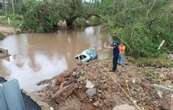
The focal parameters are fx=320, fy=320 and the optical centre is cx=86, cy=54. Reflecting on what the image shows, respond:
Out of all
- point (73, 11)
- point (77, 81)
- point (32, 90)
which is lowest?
point (32, 90)

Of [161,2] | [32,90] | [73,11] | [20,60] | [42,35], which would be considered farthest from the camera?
[73,11]

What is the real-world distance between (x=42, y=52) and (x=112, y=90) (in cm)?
1116

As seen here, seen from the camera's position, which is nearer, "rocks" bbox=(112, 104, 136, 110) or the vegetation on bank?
"rocks" bbox=(112, 104, 136, 110)

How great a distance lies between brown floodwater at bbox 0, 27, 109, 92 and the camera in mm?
15265

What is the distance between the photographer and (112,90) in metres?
9.85

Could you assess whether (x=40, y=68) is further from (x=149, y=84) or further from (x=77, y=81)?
(x=149, y=84)

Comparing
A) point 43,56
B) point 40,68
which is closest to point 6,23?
point 43,56

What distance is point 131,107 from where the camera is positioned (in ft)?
29.6

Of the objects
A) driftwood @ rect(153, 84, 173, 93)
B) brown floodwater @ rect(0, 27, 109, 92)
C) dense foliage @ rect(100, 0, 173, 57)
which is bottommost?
brown floodwater @ rect(0, 27, 109, 92)

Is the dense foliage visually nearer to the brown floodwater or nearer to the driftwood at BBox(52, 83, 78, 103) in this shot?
the brown floodwater

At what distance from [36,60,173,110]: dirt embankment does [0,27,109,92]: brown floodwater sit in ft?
9.46

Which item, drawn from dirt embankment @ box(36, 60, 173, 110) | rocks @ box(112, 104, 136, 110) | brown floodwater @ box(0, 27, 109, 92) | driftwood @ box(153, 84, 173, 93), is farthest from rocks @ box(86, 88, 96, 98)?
brown floodwater @ box(0, 27, 109, 92)

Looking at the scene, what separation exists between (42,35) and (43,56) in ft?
23.8

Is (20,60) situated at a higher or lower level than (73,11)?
lower
